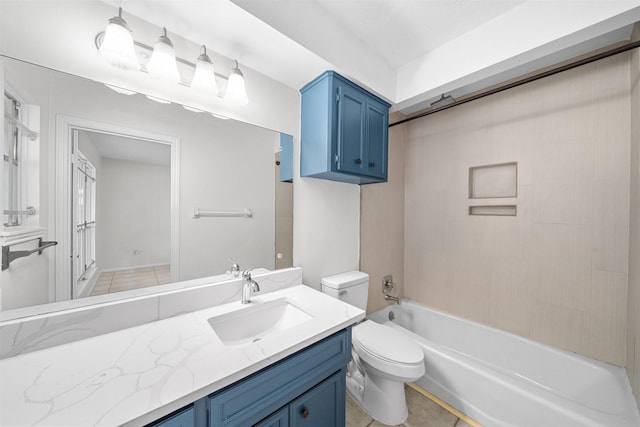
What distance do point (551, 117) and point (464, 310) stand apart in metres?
1.64

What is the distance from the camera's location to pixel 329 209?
1782 mm

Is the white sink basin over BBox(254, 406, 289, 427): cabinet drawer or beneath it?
over

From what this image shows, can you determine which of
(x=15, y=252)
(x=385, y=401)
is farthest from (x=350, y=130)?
(x=385, y=401)

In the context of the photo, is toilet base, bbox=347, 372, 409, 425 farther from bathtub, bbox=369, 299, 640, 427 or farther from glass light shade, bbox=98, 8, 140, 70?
glass light shade, bbox=98, 8, 140, 70

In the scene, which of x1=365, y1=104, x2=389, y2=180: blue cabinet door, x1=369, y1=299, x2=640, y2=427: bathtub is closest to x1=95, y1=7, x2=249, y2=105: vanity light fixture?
x1=365, y1=104, x2=389, y2=180: blue cabinet door

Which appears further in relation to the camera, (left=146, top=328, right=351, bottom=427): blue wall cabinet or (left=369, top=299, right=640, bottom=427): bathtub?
(left=369, top=299, right=640, bottom=427): bathtub

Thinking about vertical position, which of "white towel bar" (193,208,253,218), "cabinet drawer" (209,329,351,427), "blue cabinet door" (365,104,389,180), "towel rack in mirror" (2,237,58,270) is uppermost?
"blue cabinet door" (365,104,389,180)

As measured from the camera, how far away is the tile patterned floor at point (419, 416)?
1.41 m

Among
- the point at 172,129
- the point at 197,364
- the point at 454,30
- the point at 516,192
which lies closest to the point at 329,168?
the point at 172,129

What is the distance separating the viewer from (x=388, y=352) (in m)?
1.39

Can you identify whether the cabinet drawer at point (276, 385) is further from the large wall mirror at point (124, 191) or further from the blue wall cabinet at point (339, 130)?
the blue wall cabinet at point (339, 130)

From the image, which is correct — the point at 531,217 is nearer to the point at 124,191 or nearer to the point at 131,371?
the point at 131,371

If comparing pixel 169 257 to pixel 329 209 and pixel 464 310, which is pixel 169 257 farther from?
pixel 464 310

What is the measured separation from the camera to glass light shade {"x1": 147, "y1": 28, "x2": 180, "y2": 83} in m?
1.03
